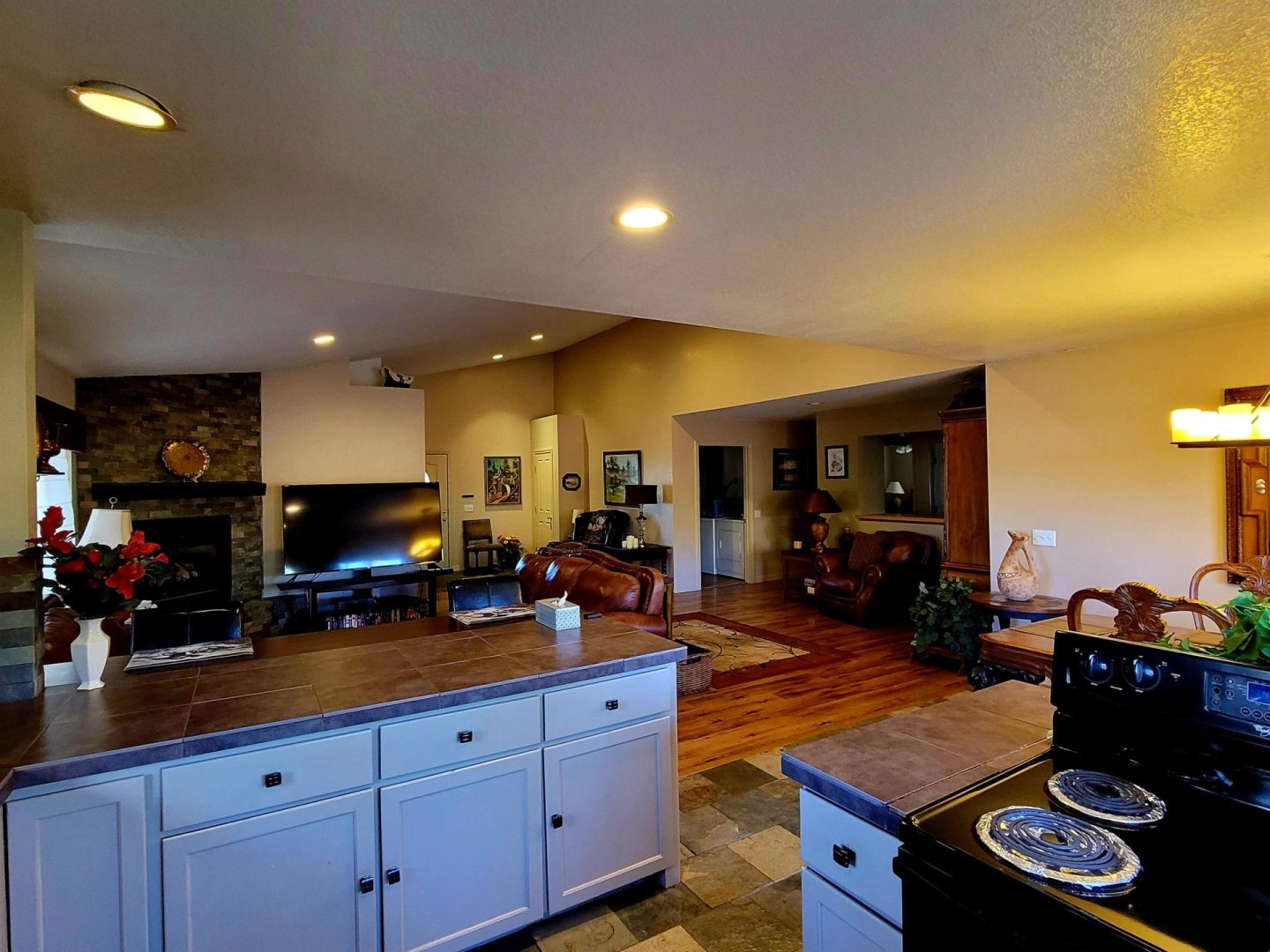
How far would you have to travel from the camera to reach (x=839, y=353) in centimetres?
603

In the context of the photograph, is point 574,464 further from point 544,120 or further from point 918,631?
point 544,120

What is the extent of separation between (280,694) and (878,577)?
571 cm

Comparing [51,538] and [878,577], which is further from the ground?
[51,538]

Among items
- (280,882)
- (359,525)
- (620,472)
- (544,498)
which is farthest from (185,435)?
(280,882)

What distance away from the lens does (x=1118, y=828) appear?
38.4 inches

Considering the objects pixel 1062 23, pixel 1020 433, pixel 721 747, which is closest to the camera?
pixel 1062 23

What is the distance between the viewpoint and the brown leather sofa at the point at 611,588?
442cm

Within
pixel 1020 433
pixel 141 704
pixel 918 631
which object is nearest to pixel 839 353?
pixel 1020 433

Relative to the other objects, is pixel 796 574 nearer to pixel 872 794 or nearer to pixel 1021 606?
pixel 1021 606

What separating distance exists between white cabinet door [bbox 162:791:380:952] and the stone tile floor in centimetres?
56

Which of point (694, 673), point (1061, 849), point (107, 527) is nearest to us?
point (1061, 849)

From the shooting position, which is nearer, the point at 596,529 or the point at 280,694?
the point at 280,694

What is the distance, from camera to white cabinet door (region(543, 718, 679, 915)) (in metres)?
2.05

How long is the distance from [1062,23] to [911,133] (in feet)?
1.16
